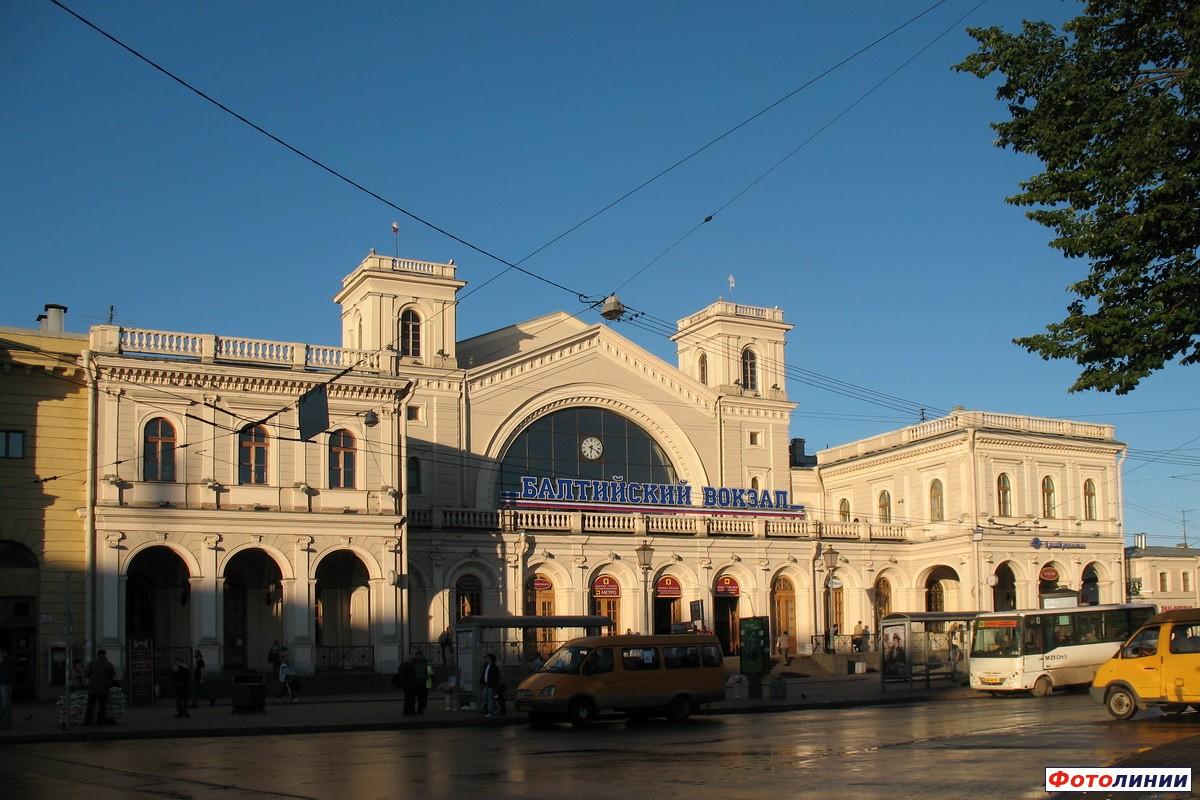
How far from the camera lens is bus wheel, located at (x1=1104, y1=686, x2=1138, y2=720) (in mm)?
23781

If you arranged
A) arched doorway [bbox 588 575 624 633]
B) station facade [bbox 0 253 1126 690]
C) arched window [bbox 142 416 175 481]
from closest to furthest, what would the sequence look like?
→ arched window [bbox 142 416 175 481] → station facade [bbox 0 253 1126 690] → arched doorway [bbox 588 575 624 633]

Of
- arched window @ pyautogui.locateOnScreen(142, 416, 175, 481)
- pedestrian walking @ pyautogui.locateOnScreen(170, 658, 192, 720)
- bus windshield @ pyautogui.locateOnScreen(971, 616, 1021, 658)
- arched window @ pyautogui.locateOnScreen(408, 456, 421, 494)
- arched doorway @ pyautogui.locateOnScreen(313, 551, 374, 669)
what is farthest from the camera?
arched window @ pyautogui.locateOnScreen(408, 456, 421, 494)

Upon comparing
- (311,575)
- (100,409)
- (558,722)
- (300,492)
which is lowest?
(558,722)

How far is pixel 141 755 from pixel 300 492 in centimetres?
1985

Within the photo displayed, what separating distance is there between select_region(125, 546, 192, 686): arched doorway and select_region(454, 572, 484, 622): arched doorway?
33.3 ft

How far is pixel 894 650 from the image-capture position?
41.5 metres

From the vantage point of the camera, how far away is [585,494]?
5272 centimetres

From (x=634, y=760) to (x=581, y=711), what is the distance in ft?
29.5

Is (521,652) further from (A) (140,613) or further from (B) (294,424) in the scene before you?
(A) (140,613)

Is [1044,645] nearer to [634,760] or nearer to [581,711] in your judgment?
[581,711]

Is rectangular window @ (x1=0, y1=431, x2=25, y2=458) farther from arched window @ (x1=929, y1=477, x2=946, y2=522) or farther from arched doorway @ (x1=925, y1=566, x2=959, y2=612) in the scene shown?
arched doorway @ (x1=925, y1=566, x2=959, y2=612)

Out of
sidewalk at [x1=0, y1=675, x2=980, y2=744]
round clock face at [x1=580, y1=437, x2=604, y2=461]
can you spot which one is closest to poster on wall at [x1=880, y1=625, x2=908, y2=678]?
sidewalk at [x1=0, y1=675, x2=980, y2=744]

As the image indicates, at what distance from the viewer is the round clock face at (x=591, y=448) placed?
5553 cm

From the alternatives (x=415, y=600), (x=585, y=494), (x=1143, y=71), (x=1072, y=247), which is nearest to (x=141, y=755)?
(x=1072, y=247)
